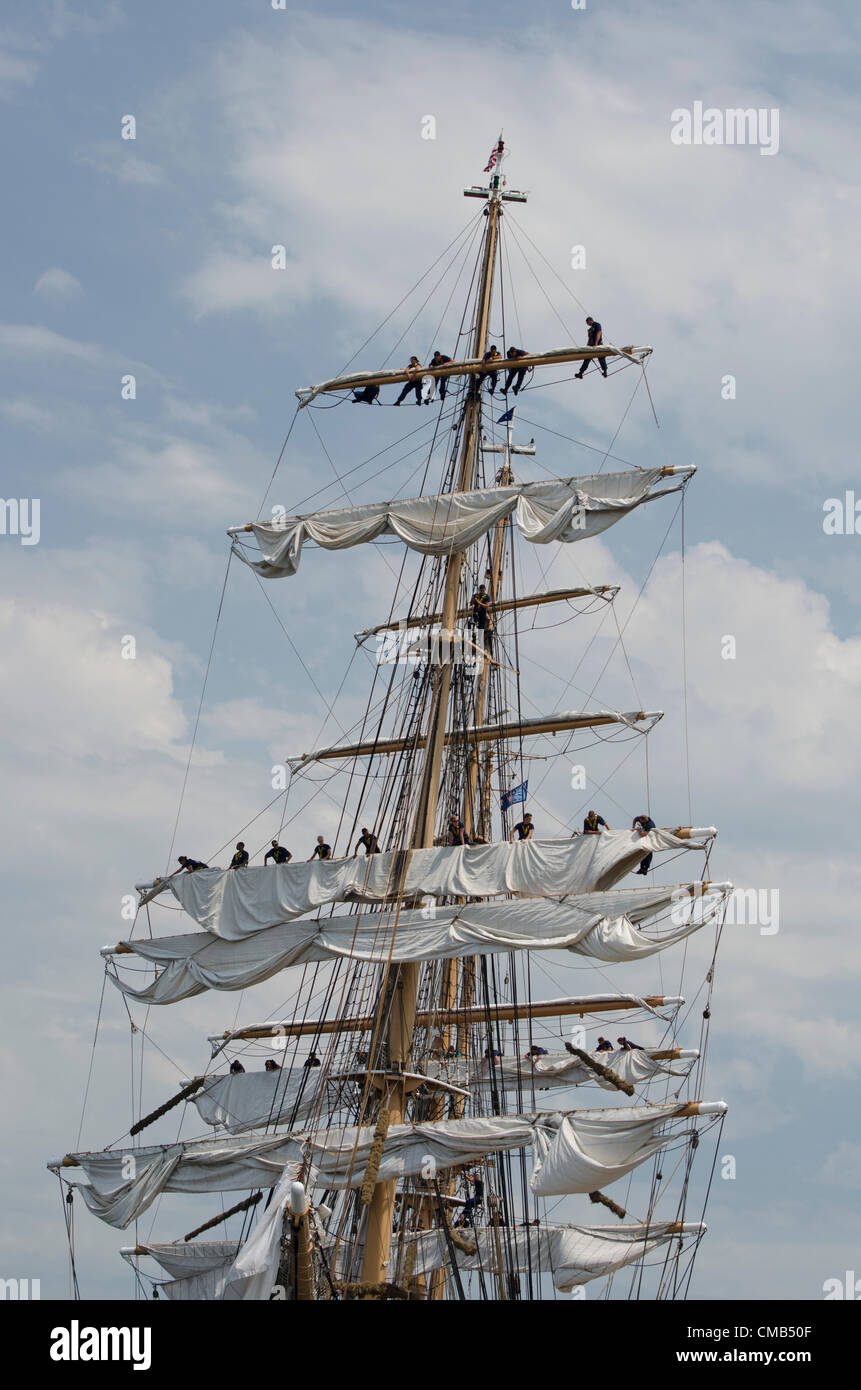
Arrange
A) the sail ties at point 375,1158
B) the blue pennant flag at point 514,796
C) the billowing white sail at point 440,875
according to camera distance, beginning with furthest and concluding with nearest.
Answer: the blue pennant flag at point 514,796 → the billowing white sail at point 440,875 → the sail ties at point 375,1158

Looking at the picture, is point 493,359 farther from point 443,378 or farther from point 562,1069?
point 562,1069

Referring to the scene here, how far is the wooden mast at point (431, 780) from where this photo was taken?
30.1 m

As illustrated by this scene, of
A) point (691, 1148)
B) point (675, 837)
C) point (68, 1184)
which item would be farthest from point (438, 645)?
point (68, 1184)

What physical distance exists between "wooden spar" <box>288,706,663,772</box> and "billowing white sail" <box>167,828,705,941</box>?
280 cm

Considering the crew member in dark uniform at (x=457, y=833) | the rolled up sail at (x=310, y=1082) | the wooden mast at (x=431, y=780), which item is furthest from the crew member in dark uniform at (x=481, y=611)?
the rolled up sail at (x=310, y=1082)

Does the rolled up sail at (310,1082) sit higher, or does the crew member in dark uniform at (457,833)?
the crew member in dark uniform at (457,833)

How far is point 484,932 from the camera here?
31.4 m

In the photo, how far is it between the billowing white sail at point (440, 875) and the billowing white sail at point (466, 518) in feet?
20.5

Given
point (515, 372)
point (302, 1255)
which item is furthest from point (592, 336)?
point (302, 1255)

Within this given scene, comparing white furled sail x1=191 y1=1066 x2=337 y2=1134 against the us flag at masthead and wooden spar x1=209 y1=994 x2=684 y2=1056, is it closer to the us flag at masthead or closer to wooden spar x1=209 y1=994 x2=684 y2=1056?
wooden spar x1=209 y1=994 x2=684 y2=1056

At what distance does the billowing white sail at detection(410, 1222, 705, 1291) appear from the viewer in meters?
38.4

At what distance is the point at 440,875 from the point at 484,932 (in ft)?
5.22

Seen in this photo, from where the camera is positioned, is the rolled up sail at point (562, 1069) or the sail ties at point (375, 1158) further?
the rolled up sail at point (562, 1069)

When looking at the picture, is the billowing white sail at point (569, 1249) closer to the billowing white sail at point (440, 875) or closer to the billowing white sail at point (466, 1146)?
the billowing white sail at point (466, 1146)
